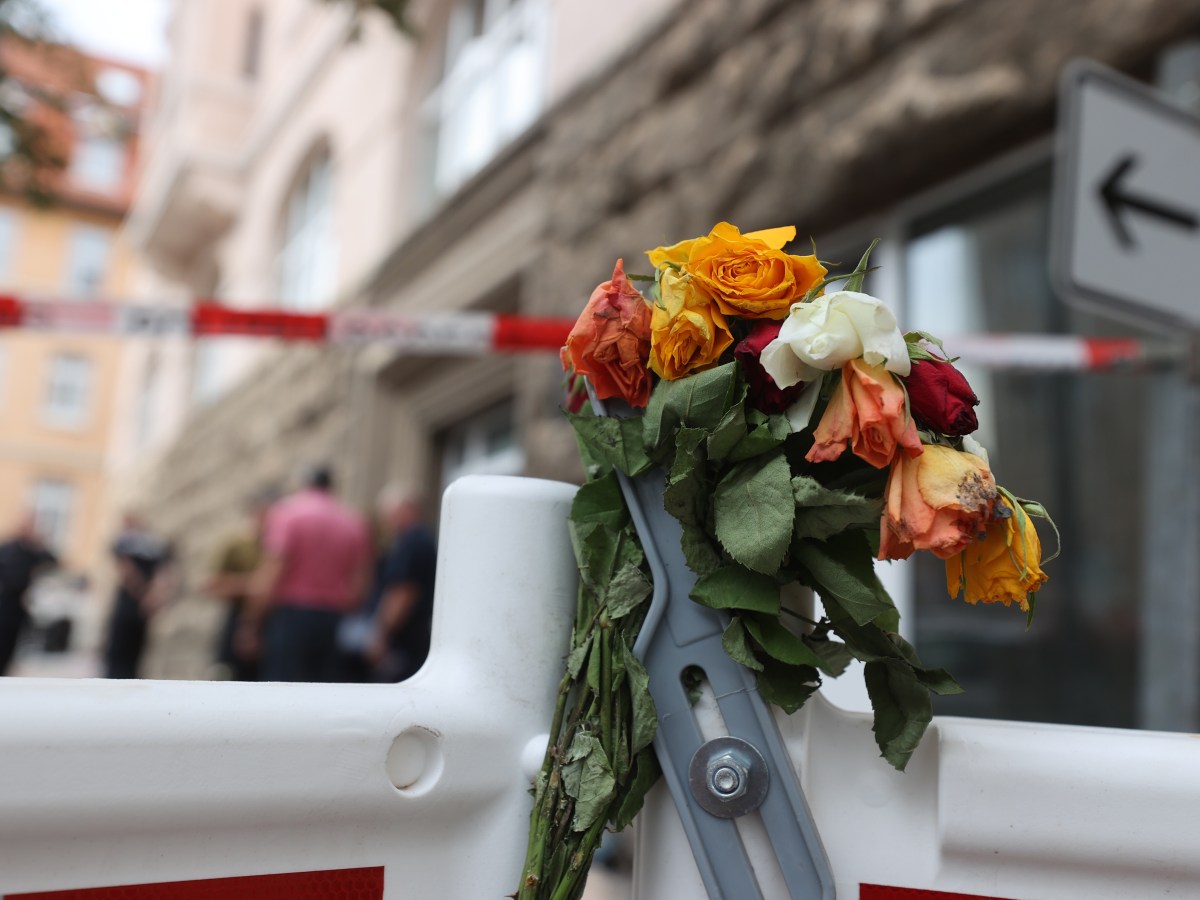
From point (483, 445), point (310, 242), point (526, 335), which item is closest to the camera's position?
point (526, 335)

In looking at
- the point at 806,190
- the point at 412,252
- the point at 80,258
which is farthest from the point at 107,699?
the point at 80,258

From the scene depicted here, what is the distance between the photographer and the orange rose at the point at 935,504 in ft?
3.46

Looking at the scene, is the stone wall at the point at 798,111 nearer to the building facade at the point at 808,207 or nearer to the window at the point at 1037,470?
the building facade at the point at 808,207

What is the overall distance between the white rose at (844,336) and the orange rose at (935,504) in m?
0.10

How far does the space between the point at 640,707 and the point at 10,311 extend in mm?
3811

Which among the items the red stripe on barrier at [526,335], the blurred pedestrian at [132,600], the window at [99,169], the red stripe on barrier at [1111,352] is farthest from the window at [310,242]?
the window at [99,169]

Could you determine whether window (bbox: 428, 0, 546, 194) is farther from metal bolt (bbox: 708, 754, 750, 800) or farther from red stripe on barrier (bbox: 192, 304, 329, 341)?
metal bolt (bbox: 708, 754, 750, 800)

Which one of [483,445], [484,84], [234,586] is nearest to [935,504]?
[234,586]

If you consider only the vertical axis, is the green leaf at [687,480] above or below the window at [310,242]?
below

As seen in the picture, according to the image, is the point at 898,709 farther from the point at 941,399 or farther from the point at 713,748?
the point at 941,399

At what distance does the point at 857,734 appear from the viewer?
46.1 inches

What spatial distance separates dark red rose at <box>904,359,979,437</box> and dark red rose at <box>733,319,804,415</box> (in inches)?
4.4

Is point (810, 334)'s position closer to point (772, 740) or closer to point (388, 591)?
point (772, 740)

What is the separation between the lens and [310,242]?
11383 millimetres
